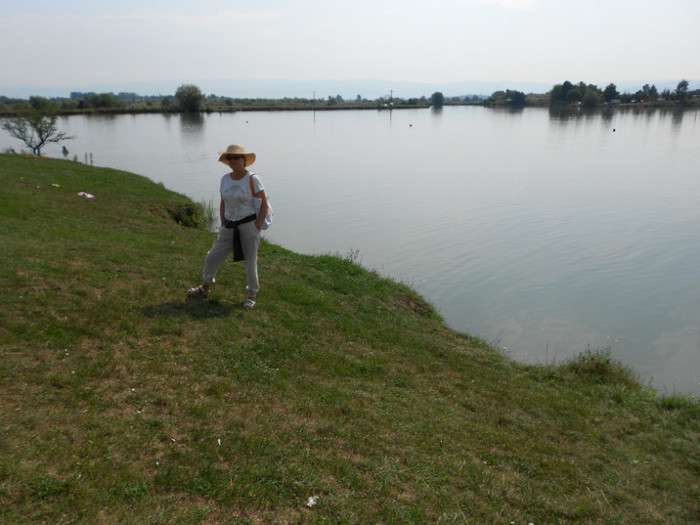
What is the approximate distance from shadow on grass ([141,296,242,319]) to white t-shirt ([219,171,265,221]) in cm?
146

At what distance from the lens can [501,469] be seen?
484 cm

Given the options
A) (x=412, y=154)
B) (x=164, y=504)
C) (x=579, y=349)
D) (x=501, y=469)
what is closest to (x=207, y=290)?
(x=164, y=504)

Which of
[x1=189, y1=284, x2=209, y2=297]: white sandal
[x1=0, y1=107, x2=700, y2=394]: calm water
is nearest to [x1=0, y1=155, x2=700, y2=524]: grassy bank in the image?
[x1=189, y1=284, x2=209, y2=297]: white sandal

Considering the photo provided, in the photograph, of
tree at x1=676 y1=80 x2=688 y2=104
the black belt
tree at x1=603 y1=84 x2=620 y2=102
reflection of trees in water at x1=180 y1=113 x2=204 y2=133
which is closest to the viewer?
the black belt

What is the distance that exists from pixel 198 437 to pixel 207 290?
12.2 ft

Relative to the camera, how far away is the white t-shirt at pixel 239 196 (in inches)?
271

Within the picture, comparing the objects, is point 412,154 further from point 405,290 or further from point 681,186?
point 405,290

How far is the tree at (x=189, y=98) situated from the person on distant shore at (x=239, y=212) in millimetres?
133593

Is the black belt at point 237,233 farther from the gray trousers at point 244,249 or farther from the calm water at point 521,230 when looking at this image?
the calm water at point 521,230

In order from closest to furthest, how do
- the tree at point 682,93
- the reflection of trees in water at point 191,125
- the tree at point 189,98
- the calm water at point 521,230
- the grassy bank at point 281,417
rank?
the grassy bank at point 281,417
the calm water at point 521,230
the reflection of trees in water at point 191,125
the tree at point 189,98
the tree at point 682,93

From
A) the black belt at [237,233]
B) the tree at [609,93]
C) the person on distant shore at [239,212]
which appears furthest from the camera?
the tree at [609,93]

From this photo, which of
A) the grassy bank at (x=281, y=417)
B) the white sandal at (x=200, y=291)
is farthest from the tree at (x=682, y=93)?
the white sandal at (x=200, y=291)

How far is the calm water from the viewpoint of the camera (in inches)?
479

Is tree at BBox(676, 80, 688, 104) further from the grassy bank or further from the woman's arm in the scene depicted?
the woman's arm
